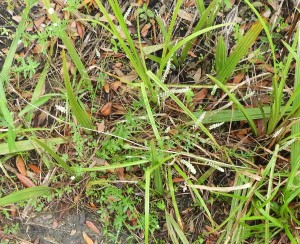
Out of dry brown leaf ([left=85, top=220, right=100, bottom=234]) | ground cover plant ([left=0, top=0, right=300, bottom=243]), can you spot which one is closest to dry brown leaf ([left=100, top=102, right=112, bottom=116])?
ground cover plant ([left=0, top=0, right=300, bottom=243])

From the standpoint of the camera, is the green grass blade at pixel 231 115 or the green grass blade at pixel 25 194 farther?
the green grass blade at pixel 231 115

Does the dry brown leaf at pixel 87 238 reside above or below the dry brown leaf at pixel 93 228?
below

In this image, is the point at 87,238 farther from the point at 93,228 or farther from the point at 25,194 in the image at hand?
the point at 25,194

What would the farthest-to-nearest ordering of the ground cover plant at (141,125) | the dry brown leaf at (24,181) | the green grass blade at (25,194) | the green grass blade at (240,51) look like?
the dry brown leaf at (24,181)
the ground cover plant at (141,125)
the green grass blade at (25,194)
the green grass blade at (240,51)

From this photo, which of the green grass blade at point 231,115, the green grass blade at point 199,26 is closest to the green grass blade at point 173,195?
the green grass blade at point 231,115

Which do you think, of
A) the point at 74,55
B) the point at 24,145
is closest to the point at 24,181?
the point at 24,145

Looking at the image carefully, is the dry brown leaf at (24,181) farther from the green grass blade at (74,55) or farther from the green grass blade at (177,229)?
the green grass blade at (177,229)

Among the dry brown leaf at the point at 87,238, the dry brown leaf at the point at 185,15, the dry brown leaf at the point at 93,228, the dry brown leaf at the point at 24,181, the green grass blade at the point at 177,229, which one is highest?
the dry brown leaf at the point at 185,15
